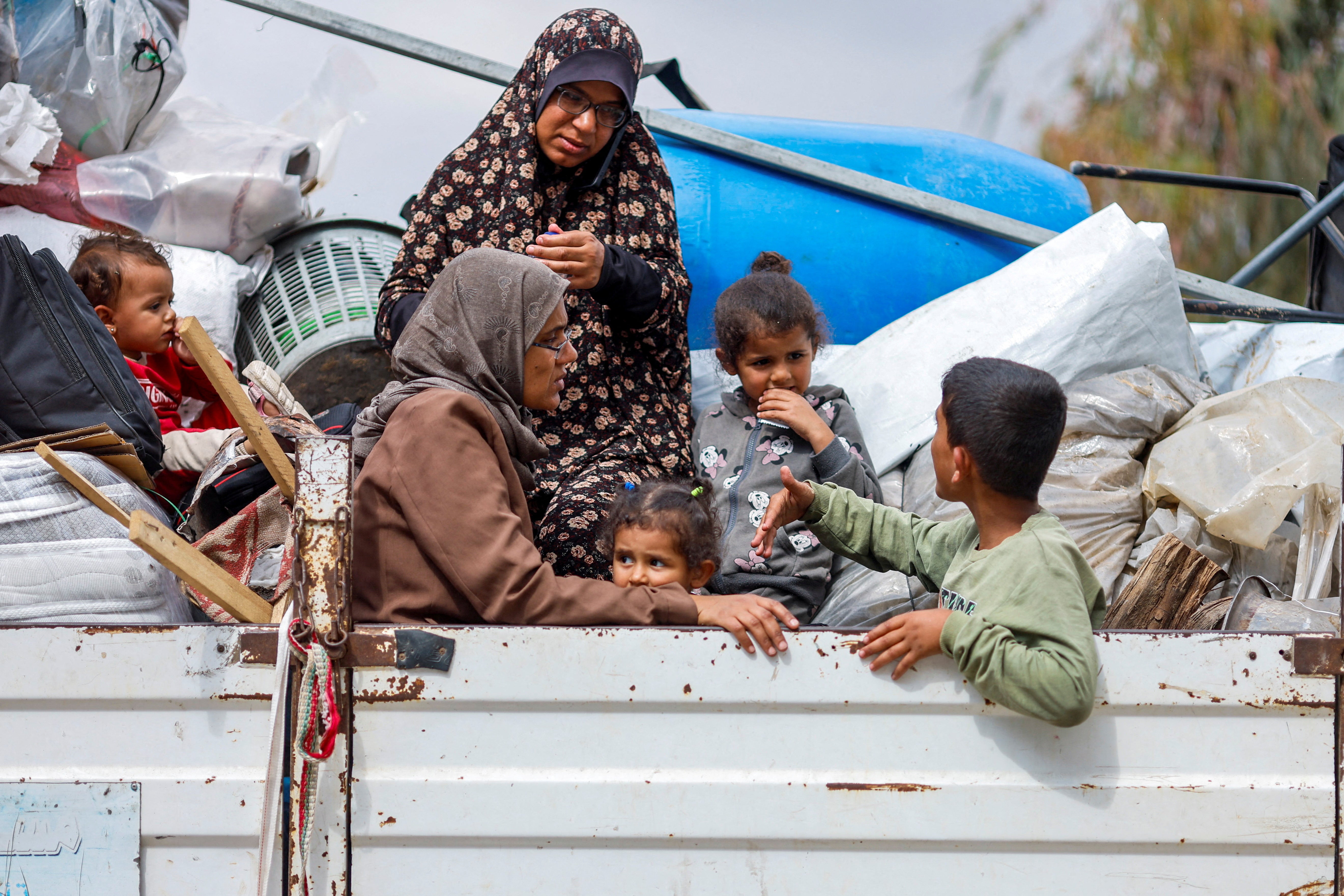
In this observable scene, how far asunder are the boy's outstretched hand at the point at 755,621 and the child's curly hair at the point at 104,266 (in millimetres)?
1588

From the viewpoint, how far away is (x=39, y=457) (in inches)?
63.2

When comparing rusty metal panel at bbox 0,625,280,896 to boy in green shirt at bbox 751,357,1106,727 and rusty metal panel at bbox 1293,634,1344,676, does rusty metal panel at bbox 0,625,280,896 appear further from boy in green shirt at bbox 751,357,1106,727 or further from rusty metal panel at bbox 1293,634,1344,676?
rusty metal panel at bbox 1293,634,1344,676

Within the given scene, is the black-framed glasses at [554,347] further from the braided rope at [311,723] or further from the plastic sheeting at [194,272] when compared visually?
the plastic sheeting at [194,272]

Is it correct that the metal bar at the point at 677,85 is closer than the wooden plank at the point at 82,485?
No

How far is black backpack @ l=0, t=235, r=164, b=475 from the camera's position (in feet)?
5.78

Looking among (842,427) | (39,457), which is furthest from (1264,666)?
(39,457)

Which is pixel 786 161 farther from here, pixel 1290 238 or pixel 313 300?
pixel 1290 238

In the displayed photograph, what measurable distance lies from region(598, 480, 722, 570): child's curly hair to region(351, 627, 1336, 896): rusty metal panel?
0.58 m

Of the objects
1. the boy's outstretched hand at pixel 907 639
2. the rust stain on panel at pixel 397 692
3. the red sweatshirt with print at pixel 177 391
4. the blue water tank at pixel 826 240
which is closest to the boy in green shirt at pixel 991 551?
the boy's outstretched hand at pixel 907 639

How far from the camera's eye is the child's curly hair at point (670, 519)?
6.59ft

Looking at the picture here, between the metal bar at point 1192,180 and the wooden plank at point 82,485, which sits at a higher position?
the metal bar at point 1192,180

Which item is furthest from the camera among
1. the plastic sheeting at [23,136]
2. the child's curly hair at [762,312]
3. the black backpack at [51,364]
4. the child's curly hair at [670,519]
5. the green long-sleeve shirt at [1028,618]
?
the plastic sheeting at [23,136]

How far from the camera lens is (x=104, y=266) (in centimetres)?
234

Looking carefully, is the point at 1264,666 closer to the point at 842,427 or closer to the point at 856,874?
the point at 856,874
